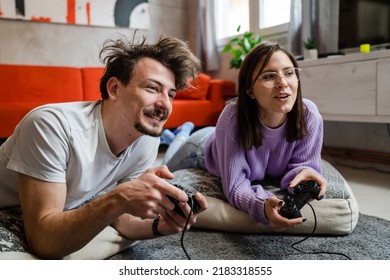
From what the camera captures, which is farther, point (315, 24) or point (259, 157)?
point (315, 24)

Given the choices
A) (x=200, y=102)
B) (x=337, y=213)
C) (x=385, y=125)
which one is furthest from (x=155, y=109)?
(x=200, y=102)

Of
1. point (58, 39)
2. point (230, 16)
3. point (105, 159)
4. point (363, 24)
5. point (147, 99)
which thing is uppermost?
point (230, 16)

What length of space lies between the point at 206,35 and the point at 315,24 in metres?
1.03

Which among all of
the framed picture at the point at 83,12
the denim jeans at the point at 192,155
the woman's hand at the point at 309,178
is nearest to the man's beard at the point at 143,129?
the woman's hand at the point at 309,178

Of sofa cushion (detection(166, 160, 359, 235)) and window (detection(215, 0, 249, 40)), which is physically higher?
window (detection(215, 0, 249, 40))

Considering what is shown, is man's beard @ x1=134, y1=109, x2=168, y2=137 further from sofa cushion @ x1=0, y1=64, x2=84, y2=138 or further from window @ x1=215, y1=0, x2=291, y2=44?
sofa cushion @ x1=0, y1=64, x2=84, y2=138

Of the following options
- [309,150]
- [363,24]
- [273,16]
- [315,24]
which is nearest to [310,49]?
[315,24]

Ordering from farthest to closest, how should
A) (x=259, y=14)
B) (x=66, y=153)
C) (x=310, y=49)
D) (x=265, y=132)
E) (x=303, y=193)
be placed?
(x=259, y=14) → (x=310, y=49) → (x=265, y=132) → (x=303, y=193) → (x=66, y=153)

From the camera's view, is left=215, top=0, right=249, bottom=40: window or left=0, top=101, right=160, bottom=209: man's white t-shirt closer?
left=0, top=101, right=160, bottom=209: man's white t-shirt

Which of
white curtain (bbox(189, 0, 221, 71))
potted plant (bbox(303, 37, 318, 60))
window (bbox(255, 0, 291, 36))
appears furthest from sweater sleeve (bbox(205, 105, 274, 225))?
white curtain (bbox(189, 0, 221, 71))

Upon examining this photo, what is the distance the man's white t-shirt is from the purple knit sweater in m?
0.25

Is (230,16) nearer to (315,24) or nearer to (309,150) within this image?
(315,24)

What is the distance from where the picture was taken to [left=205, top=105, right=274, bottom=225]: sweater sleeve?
0.92 metres

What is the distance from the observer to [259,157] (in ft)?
3.37
